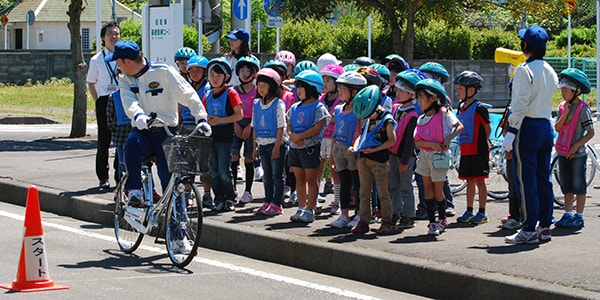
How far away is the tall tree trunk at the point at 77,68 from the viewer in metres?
20.8

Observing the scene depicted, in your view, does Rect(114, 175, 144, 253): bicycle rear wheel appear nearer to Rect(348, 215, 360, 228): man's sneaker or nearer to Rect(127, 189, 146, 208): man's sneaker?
Rect(127, 189, 146, 208): man's sneaker

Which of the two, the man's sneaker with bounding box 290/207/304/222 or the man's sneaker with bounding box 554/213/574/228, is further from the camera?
the man's sneaker with bounding box 290/207/304/222

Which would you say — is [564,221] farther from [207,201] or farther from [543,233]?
[207,201]

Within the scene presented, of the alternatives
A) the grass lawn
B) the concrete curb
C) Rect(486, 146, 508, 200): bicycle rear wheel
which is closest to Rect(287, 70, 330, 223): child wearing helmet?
the concrete curb

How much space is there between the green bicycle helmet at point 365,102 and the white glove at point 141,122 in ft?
6.21

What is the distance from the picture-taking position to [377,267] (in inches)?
344

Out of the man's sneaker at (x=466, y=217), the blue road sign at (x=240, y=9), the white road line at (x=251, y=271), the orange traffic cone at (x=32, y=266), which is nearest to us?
the orange traffic cone at (x=32, y=266)

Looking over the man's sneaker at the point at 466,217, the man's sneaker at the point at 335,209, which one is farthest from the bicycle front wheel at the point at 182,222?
the man's sneaker at the point at 466,217

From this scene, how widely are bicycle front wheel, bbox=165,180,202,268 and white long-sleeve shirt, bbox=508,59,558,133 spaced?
2.76 m

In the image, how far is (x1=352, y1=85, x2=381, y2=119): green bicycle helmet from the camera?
9.84 metres

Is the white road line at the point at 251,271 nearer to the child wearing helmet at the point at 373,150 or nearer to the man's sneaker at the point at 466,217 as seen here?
the child wearing helmet at the point at 373,150

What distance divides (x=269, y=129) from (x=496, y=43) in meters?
27.8

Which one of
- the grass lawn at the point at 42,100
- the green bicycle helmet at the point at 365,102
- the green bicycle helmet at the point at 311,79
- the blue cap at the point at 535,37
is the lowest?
the grass lawn at the point at 42,100

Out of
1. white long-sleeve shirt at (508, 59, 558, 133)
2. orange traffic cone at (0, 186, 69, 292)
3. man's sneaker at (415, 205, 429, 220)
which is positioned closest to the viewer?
orange traffic cone at (0, 186, 69, 292)
